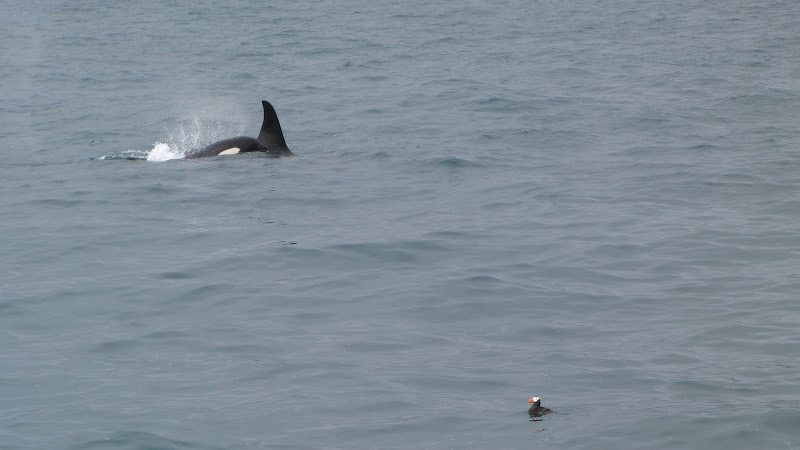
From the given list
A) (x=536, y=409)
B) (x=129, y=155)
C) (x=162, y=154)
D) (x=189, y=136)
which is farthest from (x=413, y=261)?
(x=189, y=136)

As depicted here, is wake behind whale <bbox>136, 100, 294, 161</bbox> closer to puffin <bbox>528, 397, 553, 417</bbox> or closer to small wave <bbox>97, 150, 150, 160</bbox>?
small wave <bbox>97, 150, 150, 160</bbox>

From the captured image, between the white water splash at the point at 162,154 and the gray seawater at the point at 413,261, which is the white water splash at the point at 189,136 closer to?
the white water splash at the point at 162,154

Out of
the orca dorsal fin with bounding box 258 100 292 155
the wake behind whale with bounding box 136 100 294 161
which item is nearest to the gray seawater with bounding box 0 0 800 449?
the wake behind whale with bounding box 136 100 294 161

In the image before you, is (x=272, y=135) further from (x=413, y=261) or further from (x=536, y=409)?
(x=536, y=409)

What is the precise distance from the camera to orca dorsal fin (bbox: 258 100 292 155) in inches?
727

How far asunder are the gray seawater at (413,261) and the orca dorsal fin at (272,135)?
56 centimetres

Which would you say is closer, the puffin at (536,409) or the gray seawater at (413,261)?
the puffin at (536,409)

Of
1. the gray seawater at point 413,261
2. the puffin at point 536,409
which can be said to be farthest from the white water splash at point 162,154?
the puffin at point 536,409

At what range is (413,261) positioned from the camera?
492 inches

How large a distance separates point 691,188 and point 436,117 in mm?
7848

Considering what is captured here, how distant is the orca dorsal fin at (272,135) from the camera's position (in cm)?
1847

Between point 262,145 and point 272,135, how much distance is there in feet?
0.86

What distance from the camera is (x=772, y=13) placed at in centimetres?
3509

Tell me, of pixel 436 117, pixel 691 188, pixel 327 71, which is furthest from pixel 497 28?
pixel 691 188
